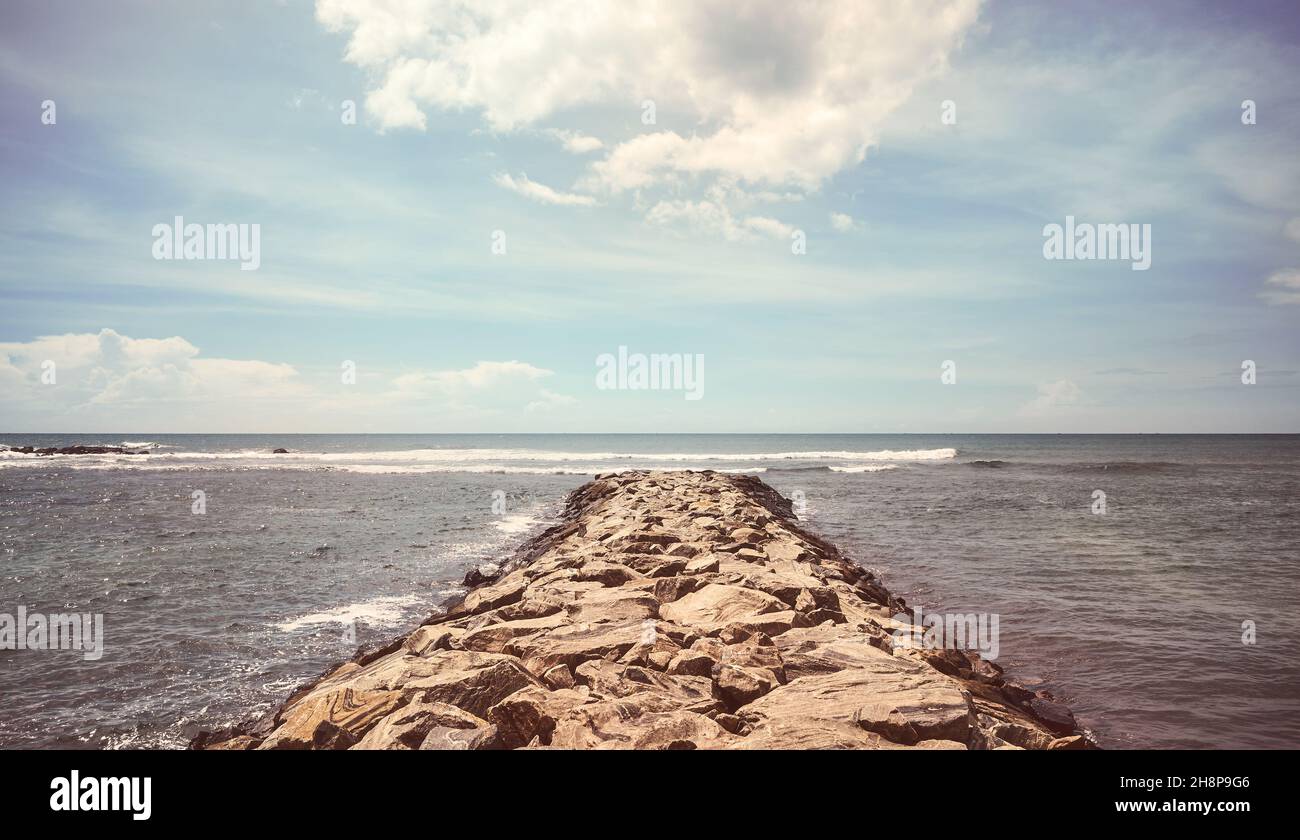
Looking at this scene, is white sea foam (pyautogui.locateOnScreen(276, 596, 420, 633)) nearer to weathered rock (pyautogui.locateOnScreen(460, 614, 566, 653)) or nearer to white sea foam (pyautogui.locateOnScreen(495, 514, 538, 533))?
weathered rock (pyautogui.locateOnScreen(460, 614, 566, 653))

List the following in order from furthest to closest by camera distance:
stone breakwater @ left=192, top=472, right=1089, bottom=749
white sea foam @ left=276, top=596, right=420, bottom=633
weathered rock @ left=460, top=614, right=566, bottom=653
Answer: white sea foam @ left=276, top=596, right=420, bottom=633, weathered rock @ left=460, top=614, right=566, bottom=653, stone breakwater @ left=192, top=472, right=1089, bottom=749

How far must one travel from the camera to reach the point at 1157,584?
12.1 metres

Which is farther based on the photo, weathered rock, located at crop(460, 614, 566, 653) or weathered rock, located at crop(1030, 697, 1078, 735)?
weathered rock, located at crop(460, 614, 566, 653)

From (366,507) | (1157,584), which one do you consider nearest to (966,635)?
(1157,584)

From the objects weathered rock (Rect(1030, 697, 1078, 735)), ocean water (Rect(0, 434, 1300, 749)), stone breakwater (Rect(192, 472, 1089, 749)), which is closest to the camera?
stone breakwater (Rect(192, 472, 1089, 749))

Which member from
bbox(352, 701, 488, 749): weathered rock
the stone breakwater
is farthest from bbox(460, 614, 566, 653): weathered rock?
bbox(352, 701, 488, 749): weathered rock

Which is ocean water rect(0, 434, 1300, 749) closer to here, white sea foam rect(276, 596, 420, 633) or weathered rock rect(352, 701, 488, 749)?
white sea foam rect(276, 596, 420, 633)

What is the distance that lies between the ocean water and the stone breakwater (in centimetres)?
139
